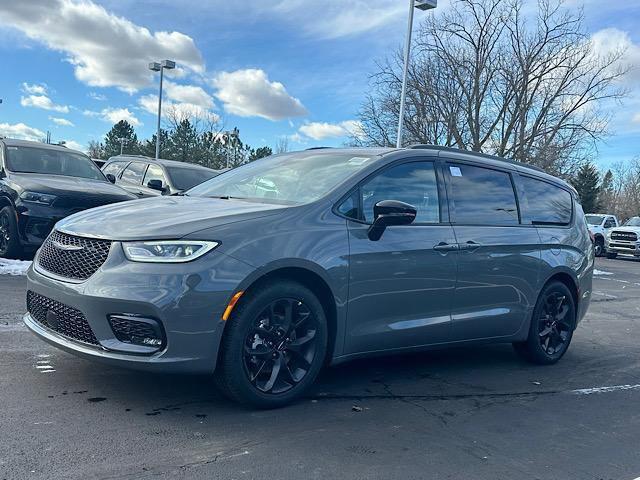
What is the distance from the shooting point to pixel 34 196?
26.5ft

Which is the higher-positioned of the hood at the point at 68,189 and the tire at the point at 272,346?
the hood at the point at 68,189

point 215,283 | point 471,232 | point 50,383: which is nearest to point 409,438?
point 215,283

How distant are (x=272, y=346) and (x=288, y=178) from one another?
1.41 m

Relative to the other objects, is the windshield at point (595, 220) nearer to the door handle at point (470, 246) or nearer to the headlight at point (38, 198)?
Answer: the headlight at point (38, 198)

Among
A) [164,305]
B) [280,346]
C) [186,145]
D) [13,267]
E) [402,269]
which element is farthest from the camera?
[186,145]

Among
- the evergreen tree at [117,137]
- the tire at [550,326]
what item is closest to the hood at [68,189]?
the tire at [550,326]

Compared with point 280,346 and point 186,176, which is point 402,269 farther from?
point 186,176

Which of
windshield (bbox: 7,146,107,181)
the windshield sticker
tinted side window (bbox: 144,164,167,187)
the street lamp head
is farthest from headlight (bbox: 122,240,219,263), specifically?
the street lamp head

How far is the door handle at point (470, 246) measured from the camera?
484 cm

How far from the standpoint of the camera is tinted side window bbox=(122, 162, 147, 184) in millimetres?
12122

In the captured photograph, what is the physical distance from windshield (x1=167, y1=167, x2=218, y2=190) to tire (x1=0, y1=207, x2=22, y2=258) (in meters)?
3.23

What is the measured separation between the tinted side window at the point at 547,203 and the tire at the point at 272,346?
279 centimetres

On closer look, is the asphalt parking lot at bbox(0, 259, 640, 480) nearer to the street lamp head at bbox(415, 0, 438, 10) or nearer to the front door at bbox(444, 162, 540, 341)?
the front door at bbox(444, 162, 540, 341)

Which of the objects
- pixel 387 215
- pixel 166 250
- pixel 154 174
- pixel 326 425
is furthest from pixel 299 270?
pixel 154 174
